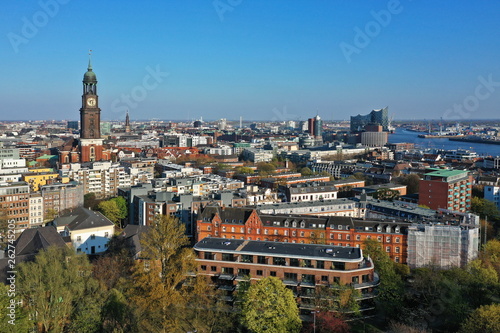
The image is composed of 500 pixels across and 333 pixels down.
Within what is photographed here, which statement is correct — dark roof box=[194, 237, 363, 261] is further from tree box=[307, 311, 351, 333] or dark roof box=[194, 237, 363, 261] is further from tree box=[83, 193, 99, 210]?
tree box=[83, 193, 99, 210]

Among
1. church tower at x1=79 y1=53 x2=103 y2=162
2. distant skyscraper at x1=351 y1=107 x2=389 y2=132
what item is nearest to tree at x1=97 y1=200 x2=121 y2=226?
church tower at x1=79 y1=53 x2=103 y2=162

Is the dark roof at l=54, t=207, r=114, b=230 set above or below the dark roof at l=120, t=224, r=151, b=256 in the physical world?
above

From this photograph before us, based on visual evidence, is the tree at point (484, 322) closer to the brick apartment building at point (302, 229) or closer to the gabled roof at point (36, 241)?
the brick apartment building at point (302, 229)

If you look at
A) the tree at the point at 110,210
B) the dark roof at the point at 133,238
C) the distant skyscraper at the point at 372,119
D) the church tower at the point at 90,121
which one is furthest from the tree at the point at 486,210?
the distant skyscraper at the point at 372,119

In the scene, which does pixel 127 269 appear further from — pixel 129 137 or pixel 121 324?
pixel 129 137

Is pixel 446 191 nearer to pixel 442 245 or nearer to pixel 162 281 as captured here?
pixel 442 245

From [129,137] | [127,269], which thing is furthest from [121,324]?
[129,137]
